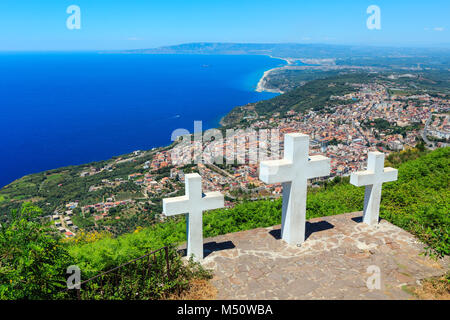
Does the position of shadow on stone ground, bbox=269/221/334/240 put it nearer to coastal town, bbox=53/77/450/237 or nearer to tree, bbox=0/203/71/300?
tree, bbox=0/203/71/300

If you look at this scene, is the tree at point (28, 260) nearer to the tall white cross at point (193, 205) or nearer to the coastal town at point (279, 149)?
the tall white cross at point (193, 205)

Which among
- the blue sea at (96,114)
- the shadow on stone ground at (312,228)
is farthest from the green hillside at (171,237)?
the blue sea at (96,114)

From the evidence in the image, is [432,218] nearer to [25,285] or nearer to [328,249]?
[328,249]

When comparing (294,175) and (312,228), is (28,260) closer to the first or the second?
(294,175)

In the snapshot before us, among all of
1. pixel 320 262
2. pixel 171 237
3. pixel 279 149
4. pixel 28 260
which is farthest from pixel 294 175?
pixel 279 149

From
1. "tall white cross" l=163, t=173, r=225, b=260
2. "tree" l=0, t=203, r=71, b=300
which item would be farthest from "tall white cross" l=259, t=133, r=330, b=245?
"tree" l=0, t=203, r=71, b=300

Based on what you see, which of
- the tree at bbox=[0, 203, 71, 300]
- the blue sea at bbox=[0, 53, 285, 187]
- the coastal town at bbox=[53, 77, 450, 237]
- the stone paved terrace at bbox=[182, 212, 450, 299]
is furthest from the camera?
the blue sea at bbox=[0, 53, 285, 187]
